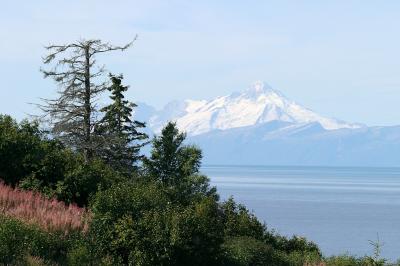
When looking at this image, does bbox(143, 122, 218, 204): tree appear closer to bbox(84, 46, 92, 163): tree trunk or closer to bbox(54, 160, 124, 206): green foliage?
bbox(84, 46, 92, 163): tree trunk

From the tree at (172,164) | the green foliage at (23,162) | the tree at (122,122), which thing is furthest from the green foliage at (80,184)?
the tree at (172,164)

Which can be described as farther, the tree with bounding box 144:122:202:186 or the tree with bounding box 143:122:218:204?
the tree with bounding box 144:122:202:186

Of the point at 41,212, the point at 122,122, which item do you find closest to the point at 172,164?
the point at 122,122

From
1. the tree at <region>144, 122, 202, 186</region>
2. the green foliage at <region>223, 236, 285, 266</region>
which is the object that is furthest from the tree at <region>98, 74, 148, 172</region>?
the green foliage at <region>223, 236, 285, 266</region>

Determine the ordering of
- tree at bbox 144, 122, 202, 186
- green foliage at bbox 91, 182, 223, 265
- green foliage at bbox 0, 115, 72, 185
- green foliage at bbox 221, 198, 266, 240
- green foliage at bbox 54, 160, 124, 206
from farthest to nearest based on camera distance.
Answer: tree at bbox 144, 122, 202, 186, green foliage at bbox 221, 198, 266, 240, green foliage at bbox 0, 115, 72, 185, green foliage at bbox 54, 160, 124, 206, green foliage at bbox 91, 182, 223, 265

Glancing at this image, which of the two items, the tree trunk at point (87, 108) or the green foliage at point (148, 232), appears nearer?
the green foliage at point (148, 232)

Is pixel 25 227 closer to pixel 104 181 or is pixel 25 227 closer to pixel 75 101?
pixel 104 181

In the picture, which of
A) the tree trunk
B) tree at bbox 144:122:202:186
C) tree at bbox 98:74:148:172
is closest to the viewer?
the tree trunk

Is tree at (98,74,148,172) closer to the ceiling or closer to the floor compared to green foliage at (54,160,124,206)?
closer to the ceiling

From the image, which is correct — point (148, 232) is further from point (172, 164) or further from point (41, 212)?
point (172, 164)

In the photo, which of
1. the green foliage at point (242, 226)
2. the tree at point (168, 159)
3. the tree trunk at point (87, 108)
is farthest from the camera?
the tree at point (168, 159)

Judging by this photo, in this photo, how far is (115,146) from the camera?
166 ft

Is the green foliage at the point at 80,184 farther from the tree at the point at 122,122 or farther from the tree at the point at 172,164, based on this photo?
the tree at the point at 172,164

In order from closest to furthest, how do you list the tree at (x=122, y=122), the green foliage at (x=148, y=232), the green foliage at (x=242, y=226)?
the green foliage at (x=148, y=232) → the green foliage at (x=242, y=226) → the tree at (x=122, y=122)
